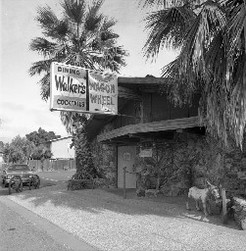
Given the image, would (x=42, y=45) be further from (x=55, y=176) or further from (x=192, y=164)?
Result: (x=55, y=176)

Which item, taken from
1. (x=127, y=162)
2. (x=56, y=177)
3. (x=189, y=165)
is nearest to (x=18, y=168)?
(x=56, y=177)

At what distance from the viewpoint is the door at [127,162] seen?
16984 mm

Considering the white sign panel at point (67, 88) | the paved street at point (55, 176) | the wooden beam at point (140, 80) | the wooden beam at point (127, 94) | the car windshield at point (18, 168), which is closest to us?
the white sign panel at point (67, 88)

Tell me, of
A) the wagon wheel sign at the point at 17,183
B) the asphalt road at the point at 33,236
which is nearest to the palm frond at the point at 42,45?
the wagon wheel sign at the point at 17,183

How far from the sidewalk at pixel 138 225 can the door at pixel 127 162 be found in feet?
14.3

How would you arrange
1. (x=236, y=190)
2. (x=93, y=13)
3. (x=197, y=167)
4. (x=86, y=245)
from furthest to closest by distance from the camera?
1. (x=93, y=13)
2. (x=197, y=167)
3. (x=236, y=190)
4. (x=86, y=245)

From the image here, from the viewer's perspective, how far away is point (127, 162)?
57.1ft

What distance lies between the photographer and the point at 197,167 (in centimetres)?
1230

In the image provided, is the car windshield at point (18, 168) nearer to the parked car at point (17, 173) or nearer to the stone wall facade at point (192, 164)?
the parked car at point (17, 173)

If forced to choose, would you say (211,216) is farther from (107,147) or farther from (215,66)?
(107,147)

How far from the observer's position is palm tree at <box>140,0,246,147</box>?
7.09 meters

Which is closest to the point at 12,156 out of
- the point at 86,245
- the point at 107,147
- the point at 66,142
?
the point at 66,142

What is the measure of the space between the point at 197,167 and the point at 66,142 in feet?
147

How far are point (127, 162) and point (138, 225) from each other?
9.13 m
